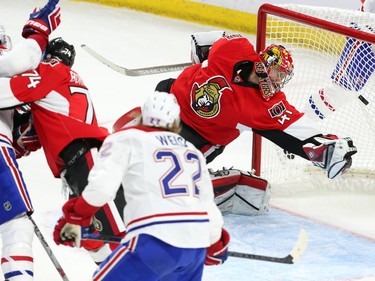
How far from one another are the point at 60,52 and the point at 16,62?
291mm

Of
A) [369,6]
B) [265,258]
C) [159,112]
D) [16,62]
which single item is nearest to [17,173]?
[16,62]

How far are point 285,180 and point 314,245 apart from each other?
0.67 meters

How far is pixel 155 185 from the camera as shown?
2738 mm

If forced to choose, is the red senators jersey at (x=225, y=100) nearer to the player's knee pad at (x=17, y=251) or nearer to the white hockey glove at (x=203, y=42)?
the white hockey glove at (x=203, y=42)

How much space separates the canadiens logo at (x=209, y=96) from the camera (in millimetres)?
3994

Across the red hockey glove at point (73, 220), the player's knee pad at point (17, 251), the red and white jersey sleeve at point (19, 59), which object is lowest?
the player's knee pad at point (17, 251)

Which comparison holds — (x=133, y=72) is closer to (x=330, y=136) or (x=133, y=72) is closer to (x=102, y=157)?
(x=330, y=136)

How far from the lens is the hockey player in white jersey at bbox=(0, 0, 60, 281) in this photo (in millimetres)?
3158

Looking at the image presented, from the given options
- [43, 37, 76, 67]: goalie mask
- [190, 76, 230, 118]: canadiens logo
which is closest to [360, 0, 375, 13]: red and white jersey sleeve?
[190, 76, 230, 118]: canadiens logo

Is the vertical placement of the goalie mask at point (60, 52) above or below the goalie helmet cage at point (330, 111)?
above

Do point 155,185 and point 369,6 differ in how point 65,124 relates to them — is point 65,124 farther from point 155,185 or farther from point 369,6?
point 369,6

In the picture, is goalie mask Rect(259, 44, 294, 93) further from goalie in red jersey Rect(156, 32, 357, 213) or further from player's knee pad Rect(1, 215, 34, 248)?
player's knee pad Rect(1, 215, 34, 248)

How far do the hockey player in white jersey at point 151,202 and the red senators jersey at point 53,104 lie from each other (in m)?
0.62

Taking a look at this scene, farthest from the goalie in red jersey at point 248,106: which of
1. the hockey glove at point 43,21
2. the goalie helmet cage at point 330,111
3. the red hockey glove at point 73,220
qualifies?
the red hockey glove at point 73,220
